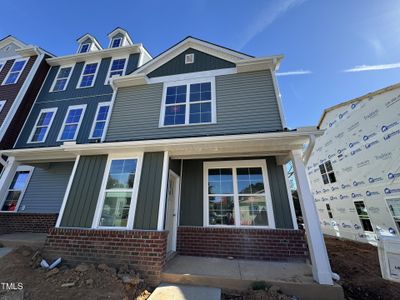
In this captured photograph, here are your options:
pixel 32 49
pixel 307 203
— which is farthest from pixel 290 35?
pixel 32 49

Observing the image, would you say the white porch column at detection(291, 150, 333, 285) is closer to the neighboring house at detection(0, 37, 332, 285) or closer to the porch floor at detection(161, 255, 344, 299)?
the neighboring house at detection(0, 37, 332, 285)

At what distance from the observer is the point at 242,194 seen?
570cm

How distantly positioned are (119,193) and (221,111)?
4.15 meters

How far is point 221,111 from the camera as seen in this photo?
6129mm

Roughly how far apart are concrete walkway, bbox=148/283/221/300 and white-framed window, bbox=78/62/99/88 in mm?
10482

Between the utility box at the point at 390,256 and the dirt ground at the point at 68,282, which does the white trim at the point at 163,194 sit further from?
the utility box at the point at 390,256

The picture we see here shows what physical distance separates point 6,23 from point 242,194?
17.2m

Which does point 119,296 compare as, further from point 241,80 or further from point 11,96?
point 11,96

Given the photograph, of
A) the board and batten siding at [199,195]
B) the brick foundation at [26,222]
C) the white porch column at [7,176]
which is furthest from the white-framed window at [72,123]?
the board and batten siding at [199,195]

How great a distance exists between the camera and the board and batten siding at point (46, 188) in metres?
7.84

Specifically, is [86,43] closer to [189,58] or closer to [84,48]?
[84,48]

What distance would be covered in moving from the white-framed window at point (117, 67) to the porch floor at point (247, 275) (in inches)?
385

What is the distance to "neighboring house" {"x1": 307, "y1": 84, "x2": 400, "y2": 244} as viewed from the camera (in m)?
8.46

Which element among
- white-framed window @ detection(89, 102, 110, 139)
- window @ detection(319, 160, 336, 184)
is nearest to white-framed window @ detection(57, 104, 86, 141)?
white-framed window @ detection(89, 102, 110, 139)
